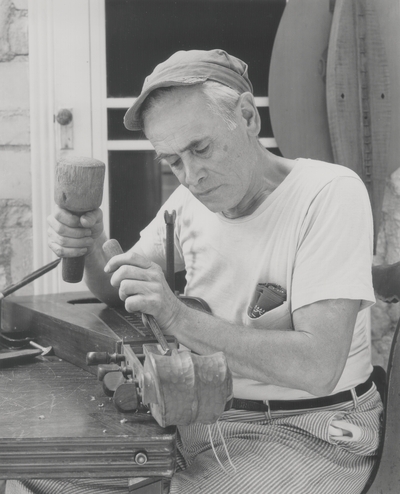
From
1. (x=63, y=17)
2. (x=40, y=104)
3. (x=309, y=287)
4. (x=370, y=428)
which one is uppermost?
(x=63, y=17)

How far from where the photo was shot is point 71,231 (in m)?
1.80

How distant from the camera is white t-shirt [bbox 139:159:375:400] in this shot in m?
1.54

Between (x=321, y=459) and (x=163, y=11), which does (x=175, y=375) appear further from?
(x=163, y=11)

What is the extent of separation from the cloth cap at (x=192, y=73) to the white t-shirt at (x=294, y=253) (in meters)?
0.29

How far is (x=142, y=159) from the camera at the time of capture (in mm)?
2922

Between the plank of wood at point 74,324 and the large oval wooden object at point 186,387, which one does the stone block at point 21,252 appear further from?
the large oval wooden object at point 186,387

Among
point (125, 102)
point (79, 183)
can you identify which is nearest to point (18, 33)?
point (125, 102)

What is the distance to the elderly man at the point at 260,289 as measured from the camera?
4.81 ft

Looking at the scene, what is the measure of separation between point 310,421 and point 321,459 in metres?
Result: 0.09

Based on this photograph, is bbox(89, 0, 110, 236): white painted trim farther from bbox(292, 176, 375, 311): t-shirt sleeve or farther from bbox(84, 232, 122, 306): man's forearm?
bbox(292, 176, 375, 311): t-shirt sleeve

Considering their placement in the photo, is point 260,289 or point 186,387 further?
point 260,289

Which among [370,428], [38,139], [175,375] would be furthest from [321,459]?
[38,139]

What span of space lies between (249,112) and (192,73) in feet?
0.62

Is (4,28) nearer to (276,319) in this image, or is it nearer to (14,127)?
(14,127)
